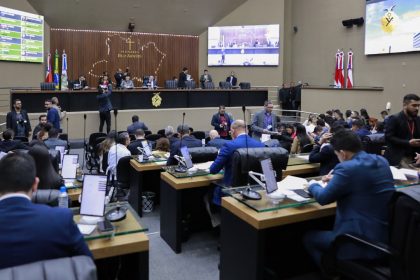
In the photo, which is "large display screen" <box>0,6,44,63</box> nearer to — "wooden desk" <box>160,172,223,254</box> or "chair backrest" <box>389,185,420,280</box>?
"wooden desk" <box>160,172,223,254</box>

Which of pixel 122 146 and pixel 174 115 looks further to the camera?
pixel 174 115

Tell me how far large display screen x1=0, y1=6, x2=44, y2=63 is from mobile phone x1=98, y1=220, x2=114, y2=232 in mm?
11379

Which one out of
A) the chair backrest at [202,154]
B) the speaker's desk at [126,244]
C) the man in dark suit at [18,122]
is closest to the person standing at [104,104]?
the man in dark suit at [18,122]

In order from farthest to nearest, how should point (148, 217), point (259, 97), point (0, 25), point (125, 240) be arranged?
point (259, 97) → point (0, 25) → point (148, 217) → point (125, 240)

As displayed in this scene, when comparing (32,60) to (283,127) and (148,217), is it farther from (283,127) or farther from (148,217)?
(148,217)

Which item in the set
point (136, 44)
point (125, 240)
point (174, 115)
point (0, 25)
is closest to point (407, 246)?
point (125, 240)

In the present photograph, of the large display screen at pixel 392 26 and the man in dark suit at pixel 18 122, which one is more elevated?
the large display screen at pixel 392 26

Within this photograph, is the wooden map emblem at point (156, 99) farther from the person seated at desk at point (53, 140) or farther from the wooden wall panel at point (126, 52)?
the person seated at desk at point (53, 140)

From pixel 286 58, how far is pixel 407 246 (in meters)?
16.3

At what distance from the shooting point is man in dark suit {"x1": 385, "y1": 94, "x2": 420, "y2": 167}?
15.2ft

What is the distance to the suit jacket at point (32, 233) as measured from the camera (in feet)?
5.48

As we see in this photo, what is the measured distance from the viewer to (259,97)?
49.6 feet

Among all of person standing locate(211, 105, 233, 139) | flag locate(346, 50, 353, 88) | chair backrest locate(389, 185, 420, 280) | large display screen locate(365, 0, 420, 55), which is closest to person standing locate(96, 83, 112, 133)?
person standing locate(211, 105, 233, 139)

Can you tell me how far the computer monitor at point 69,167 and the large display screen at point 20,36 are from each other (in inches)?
375
